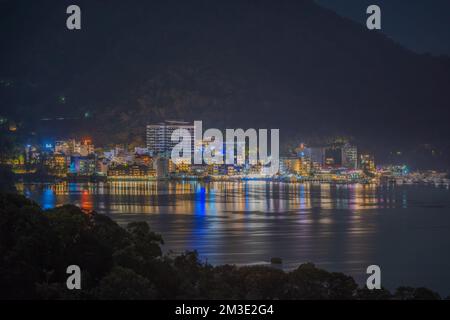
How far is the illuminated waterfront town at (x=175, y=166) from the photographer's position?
81.3 meters

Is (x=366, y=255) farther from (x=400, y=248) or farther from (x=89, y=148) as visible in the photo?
(x=89, y=148)

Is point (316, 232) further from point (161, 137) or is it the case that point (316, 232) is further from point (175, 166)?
point (161, 137)

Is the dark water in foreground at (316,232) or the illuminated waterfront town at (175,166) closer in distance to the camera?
the dark water in foreground at (316,232)

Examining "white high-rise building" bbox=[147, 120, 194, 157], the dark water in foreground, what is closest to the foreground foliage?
the dark water in foreground

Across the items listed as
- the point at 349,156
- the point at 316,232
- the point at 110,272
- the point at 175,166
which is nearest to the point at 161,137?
the point at 175,166

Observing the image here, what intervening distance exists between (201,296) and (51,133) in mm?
94631

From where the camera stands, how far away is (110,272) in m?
8.74

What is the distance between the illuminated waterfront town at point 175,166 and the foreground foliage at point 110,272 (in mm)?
63086

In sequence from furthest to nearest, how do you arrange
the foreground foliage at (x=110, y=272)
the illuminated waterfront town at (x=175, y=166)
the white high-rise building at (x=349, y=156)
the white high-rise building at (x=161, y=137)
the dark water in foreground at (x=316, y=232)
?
the white high-rise building at (x=161, y=137) < the white high-rise building at (x=349, y=156) < the illuminated waterfront town at (x=175, y=166) < the dark water in foreground at (x=316, y=232) < the foreground foliage at (x=110, y=272)

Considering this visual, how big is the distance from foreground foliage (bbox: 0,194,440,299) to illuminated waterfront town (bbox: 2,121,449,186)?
63.1 meters

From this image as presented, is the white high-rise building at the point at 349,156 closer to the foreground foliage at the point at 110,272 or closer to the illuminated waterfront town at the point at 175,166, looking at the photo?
the illuminated waterfront town at the point at 175,166

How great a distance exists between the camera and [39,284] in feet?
26.3

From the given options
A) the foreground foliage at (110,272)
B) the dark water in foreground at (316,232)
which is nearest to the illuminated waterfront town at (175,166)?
the dark water in foreground at (316,232)

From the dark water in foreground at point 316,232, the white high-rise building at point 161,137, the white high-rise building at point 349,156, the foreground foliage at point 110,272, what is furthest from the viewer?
the white high-rise building at point 161,137
